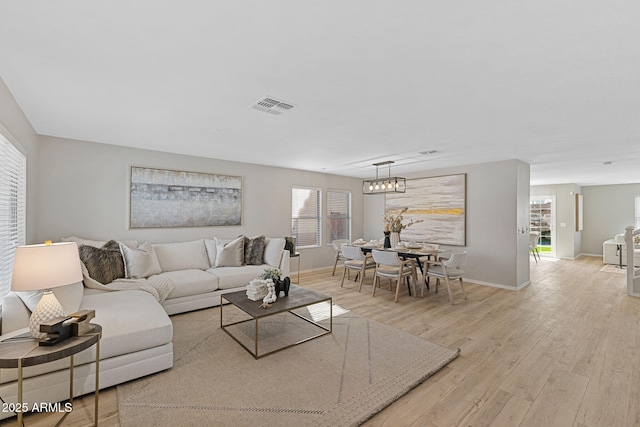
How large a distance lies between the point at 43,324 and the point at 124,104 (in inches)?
80.0

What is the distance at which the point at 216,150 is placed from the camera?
4.68 meters

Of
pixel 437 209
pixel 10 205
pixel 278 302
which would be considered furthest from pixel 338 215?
pixel 10 205

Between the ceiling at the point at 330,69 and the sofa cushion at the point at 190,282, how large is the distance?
192 cm

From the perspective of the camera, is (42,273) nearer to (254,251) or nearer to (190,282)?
(190,282)

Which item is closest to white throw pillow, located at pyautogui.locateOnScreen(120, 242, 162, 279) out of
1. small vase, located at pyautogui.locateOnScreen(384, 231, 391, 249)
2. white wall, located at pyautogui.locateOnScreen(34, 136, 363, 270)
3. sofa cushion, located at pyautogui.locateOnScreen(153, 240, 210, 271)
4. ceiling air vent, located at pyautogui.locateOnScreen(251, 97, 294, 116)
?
sofa cushion, located at pyautogui.locateOnScreen(153, 240, 210, 271)

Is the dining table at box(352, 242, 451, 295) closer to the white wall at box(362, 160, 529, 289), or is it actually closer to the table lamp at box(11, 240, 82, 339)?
the white wall at box(362, 160, 529, 289)

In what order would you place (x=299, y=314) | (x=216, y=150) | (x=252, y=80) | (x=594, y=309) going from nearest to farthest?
(x=252, y=80) < (x=299, y=314) < (x=594, y=309) < (x=216, y=150)

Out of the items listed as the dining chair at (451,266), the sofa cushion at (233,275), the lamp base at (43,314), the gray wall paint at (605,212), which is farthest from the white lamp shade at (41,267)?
the gray wall paint at (605,212)

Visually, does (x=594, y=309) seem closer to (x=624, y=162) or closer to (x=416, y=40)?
(x=624, y=162)

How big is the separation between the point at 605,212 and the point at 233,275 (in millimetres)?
11593

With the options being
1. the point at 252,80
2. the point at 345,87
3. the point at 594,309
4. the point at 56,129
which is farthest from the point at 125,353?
the point at 594,309

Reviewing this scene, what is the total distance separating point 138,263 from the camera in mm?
3840

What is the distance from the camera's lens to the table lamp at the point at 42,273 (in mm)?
1763

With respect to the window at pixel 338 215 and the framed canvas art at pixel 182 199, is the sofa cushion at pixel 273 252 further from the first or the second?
the window at pixel 338 215
